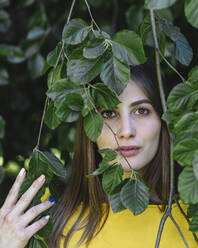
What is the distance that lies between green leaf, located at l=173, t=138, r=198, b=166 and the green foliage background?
82 centimetres

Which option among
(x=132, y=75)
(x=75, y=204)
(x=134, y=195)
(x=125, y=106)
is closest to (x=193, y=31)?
(x=132, y=75)

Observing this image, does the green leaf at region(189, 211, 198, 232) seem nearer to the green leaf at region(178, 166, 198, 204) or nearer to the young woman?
the green leaf at region(178, 166, 198, 204)

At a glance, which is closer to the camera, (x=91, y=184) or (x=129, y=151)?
(x=129, y=151)

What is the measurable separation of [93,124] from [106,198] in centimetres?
65

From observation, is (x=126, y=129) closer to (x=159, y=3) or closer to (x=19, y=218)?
(x=19, y=218)

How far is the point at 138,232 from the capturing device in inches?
52.7

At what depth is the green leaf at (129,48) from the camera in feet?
2.66

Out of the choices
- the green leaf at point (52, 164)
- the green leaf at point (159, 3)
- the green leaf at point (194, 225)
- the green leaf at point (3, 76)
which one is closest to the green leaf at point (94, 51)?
the green leaf at point (159, 3)

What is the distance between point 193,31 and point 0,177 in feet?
2.87

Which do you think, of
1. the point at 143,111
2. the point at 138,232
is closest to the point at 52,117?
the point at 143,111

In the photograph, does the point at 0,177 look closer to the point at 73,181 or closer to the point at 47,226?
the point at 73,181

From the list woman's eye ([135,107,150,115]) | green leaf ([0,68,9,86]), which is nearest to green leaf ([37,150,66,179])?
woman's eye ([135,107,150,115])

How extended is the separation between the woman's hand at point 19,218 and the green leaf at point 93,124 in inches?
8.3

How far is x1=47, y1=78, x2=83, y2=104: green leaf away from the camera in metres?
0.87
